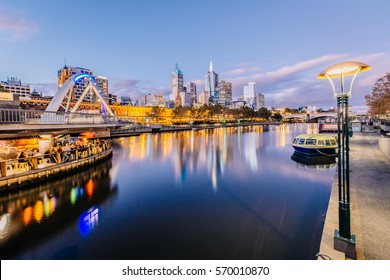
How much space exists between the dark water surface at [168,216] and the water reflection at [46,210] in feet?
0.15

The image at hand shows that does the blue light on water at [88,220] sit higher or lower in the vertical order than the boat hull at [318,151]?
lower

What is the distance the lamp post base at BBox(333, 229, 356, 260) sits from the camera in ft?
18.7

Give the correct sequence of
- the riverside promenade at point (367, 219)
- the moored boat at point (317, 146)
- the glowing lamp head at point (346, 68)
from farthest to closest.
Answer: the moored boat at point (317, 146), the glowing lamp head at point (346, 68), the riverside promenade at point (367, 219)

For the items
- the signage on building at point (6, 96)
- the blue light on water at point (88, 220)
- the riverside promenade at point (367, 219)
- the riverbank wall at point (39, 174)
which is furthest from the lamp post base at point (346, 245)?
the signage on building at point (6, 96)

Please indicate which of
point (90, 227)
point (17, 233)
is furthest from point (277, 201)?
point (17, 233)

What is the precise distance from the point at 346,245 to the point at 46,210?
14.4 meters

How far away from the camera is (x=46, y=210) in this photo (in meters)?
12.5

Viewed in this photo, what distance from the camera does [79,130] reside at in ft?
77.6

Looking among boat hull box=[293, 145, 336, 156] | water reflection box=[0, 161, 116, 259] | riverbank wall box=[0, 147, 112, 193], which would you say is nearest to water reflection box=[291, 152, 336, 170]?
boat hull box=[293, 145, 336, 156]

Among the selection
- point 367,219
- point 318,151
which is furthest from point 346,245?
point 318,151

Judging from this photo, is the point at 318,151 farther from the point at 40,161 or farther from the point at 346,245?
the point at 40,161

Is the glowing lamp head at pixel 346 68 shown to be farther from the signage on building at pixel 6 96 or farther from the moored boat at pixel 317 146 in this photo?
the signage on building at pixel 6 96

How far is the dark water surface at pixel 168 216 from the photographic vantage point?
848 cm

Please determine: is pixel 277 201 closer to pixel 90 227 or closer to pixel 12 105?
pixel 90 227
